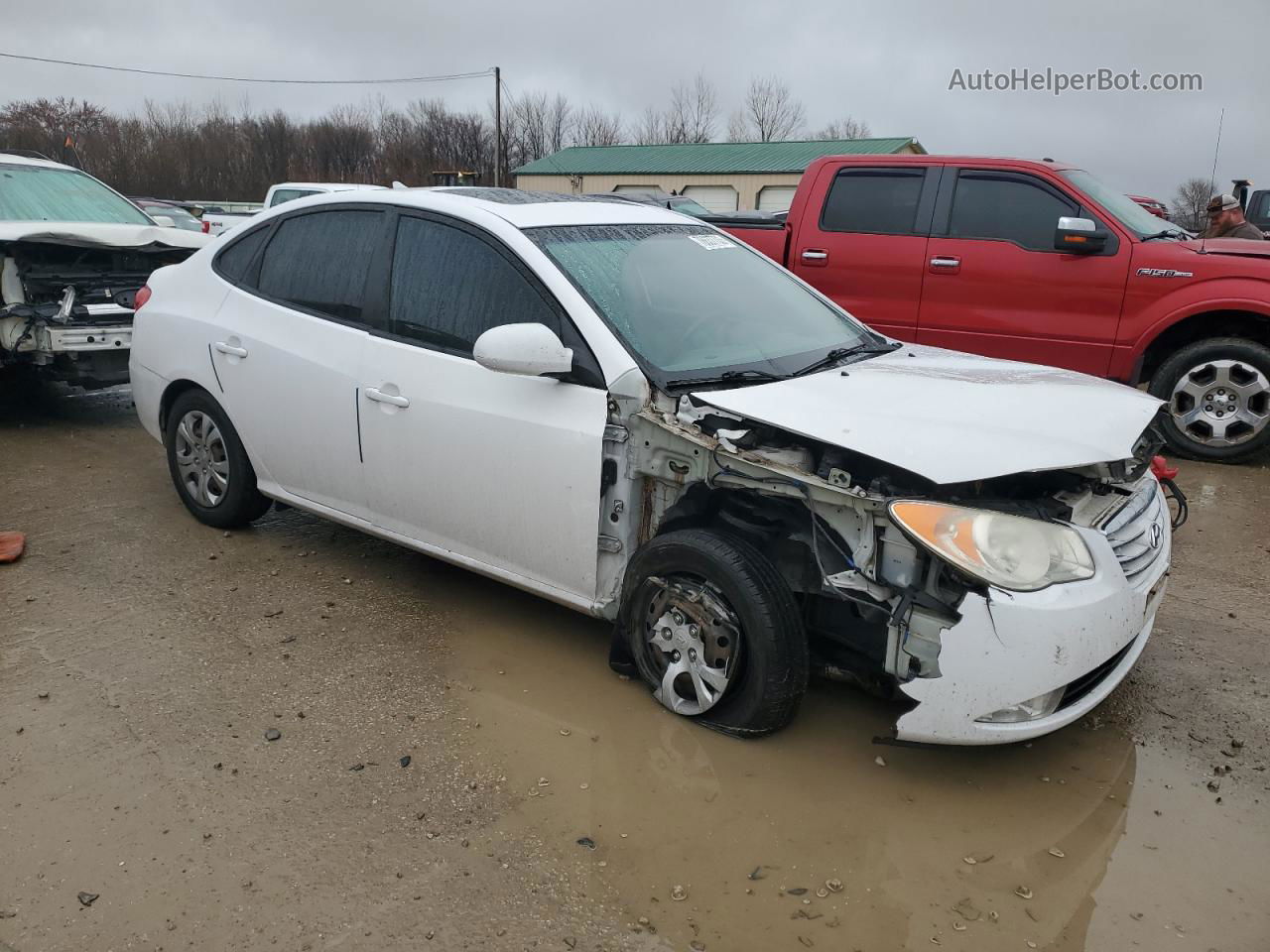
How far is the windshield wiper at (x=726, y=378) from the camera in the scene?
3311 millimetres

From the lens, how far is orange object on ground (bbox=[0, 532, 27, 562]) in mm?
4652

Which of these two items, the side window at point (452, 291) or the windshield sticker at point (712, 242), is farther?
the windshield sticker at point (712, 242)

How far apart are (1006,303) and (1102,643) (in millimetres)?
4450

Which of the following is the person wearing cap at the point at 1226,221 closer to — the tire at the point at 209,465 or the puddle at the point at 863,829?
the puddle at the point at 863,829

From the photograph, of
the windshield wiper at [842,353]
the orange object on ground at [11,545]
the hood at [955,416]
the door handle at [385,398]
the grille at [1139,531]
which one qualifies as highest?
the windshield wiper at [842,353]

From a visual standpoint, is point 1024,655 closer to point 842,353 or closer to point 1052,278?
point 842,353

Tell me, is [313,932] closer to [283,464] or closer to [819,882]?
[819,882]

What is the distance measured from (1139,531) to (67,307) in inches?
267

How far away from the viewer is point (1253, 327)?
658 centimetres

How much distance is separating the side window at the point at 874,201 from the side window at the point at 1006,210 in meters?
0.31

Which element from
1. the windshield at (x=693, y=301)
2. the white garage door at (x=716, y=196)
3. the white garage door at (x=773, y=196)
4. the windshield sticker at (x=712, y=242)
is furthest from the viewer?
the white garage door at (x=716, y=196)

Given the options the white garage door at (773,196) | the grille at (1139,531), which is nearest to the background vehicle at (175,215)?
the grille at (1139,531)

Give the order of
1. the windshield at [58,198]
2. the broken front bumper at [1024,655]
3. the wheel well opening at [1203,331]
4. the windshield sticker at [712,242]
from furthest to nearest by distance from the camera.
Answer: the windshield at [58,198] → the wheel well opening at [1203,331] → the windshield sticker at [712,242] → the broken front bumper at [1024,655]

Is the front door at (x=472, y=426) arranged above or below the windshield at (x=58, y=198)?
below
